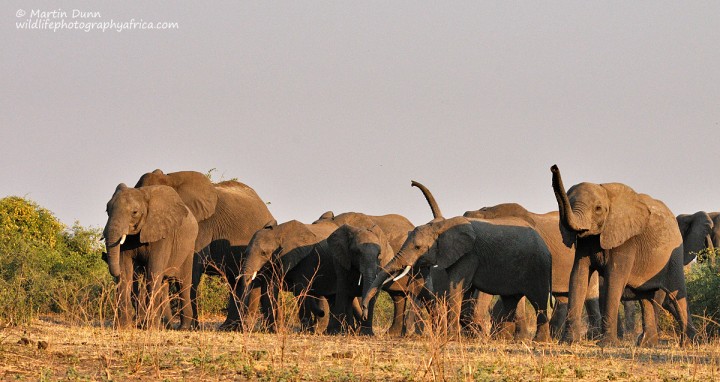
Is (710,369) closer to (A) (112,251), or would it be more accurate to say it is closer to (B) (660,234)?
(B) (660,234)

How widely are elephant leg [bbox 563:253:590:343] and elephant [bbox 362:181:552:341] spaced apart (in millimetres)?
1113

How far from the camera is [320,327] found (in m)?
19.4

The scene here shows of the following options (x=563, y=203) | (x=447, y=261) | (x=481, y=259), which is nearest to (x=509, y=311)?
(x=481, y=259)

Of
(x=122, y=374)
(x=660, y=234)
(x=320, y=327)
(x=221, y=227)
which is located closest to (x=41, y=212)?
(x=221, y=227)

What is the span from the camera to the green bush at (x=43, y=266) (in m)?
17.7

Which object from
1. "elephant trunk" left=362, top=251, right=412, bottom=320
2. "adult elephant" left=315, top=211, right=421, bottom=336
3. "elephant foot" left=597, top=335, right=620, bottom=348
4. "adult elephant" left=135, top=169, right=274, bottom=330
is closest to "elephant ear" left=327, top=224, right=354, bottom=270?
"adult elephant" left=315, top=211, right=421, bottom=336

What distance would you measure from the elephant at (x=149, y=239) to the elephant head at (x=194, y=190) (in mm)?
1929

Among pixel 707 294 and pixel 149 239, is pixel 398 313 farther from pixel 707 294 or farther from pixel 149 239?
pixel 707 294

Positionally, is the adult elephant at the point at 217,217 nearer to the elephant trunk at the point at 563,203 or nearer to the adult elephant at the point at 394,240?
the adult elephant at the point at 394,240

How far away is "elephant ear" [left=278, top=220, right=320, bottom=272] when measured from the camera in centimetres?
1855

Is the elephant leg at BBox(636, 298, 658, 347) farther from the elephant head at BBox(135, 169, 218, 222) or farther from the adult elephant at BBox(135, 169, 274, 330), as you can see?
the elephant head at BBox(135, 169, 218, 222)

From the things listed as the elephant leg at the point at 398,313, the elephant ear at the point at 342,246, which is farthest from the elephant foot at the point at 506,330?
the elephant ear at the point at 342,246

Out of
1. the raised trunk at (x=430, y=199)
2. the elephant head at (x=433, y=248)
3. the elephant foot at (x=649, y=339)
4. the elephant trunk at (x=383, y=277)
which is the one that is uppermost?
the raised trunk at (x=430, y=199)

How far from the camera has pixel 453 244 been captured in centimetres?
1677
